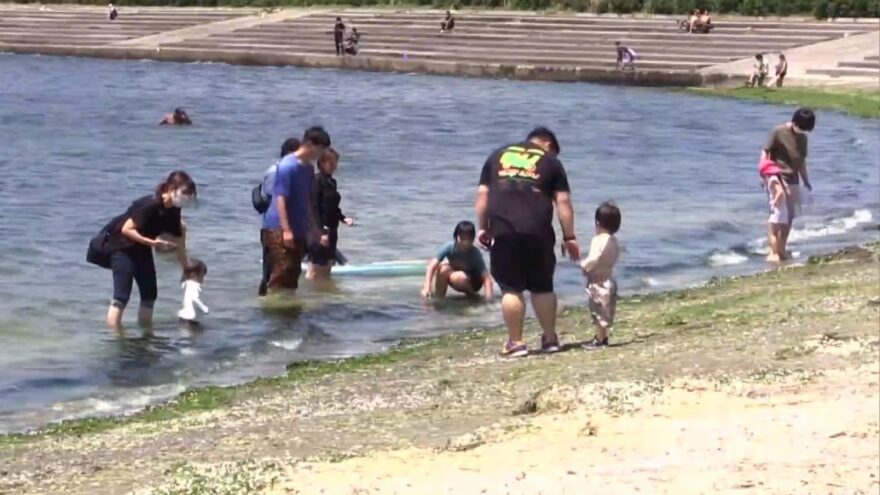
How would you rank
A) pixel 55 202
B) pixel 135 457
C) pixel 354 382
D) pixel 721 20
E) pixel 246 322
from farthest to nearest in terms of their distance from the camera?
1. pixel 721 20
2. pixel 55 202
3. pixel 246 322
4. pixel 354 382
5. pixel 135 457

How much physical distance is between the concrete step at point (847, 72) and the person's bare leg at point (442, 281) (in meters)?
33.4

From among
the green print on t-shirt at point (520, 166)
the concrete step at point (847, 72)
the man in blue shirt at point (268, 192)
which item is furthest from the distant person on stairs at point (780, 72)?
the green print on t-shirt at point (520, 166)

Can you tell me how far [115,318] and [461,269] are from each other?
337cm

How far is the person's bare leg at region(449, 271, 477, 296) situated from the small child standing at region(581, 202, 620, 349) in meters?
4.19

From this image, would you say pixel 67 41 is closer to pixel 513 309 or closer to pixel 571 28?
pixel 571 28

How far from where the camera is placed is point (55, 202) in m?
24.1

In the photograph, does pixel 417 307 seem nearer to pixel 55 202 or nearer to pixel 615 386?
pixel 615 386

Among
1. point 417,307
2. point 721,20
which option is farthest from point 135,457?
point 721,20

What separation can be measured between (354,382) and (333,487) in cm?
393

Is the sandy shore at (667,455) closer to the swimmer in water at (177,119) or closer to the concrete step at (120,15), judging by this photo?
the swimmer in water at (177,119)

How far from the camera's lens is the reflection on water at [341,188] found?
13.6 m

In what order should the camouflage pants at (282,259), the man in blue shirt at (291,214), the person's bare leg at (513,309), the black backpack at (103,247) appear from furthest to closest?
the camouflage pants at (282,259) → the man in blue shirt at (291,214) → the black backpack at (103,247) → the person's bare leg at (513,309)

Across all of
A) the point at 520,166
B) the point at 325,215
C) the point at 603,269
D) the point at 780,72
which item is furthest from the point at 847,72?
the point at 520,166

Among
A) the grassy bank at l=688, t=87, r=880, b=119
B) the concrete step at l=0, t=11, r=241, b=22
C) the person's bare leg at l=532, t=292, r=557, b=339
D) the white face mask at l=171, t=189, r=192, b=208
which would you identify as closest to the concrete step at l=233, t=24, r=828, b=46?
the concrete step at l=0, t=11, r=241, b=22
